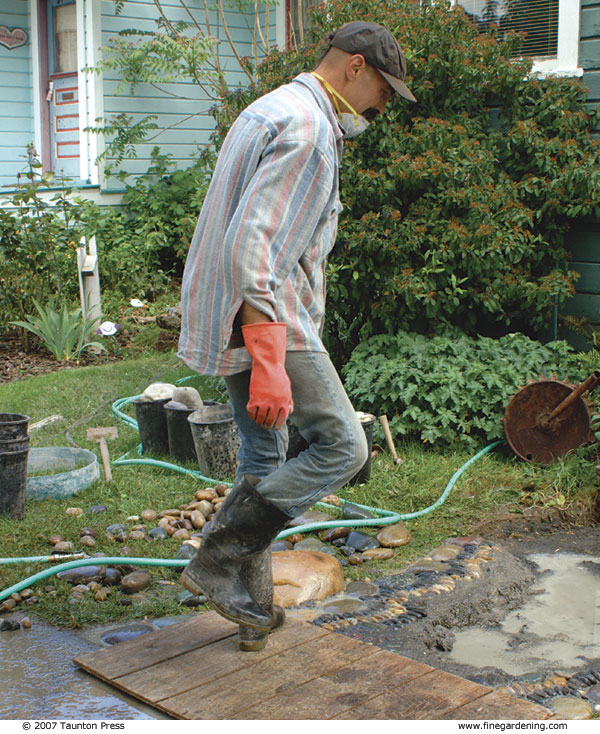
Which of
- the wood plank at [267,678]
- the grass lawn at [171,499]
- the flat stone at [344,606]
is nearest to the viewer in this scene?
the wood plank at [267,678]

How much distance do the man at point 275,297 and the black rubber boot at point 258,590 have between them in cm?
3

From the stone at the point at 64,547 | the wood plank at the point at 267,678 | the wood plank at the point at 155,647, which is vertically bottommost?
the stone at the point at 64,547

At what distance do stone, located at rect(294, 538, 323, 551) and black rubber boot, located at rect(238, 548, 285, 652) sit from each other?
127 cm

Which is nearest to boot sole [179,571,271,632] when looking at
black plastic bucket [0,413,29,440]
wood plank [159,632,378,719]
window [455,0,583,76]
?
wood plank [159,632,378,719]

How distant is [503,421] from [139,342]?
4.85 metres

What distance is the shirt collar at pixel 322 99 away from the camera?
115 inches

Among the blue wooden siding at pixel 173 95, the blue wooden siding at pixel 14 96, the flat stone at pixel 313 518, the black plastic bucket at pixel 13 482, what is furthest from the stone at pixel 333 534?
the blue wooden siding at pixel 14 96

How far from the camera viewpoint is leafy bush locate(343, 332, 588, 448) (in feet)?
18.8

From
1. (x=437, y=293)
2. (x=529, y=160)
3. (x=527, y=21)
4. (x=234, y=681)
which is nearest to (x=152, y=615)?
(x=234, y=681)

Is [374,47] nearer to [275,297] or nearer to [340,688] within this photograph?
[275,297]

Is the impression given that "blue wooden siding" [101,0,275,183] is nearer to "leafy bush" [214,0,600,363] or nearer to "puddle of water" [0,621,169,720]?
"leafy bush" [214,0,600,363]

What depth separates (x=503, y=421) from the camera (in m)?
5.59

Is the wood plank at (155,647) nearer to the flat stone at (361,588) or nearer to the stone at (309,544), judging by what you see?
the flat stone at (361,588)

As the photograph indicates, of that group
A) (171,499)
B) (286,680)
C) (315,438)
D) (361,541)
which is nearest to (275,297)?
(315,438)
